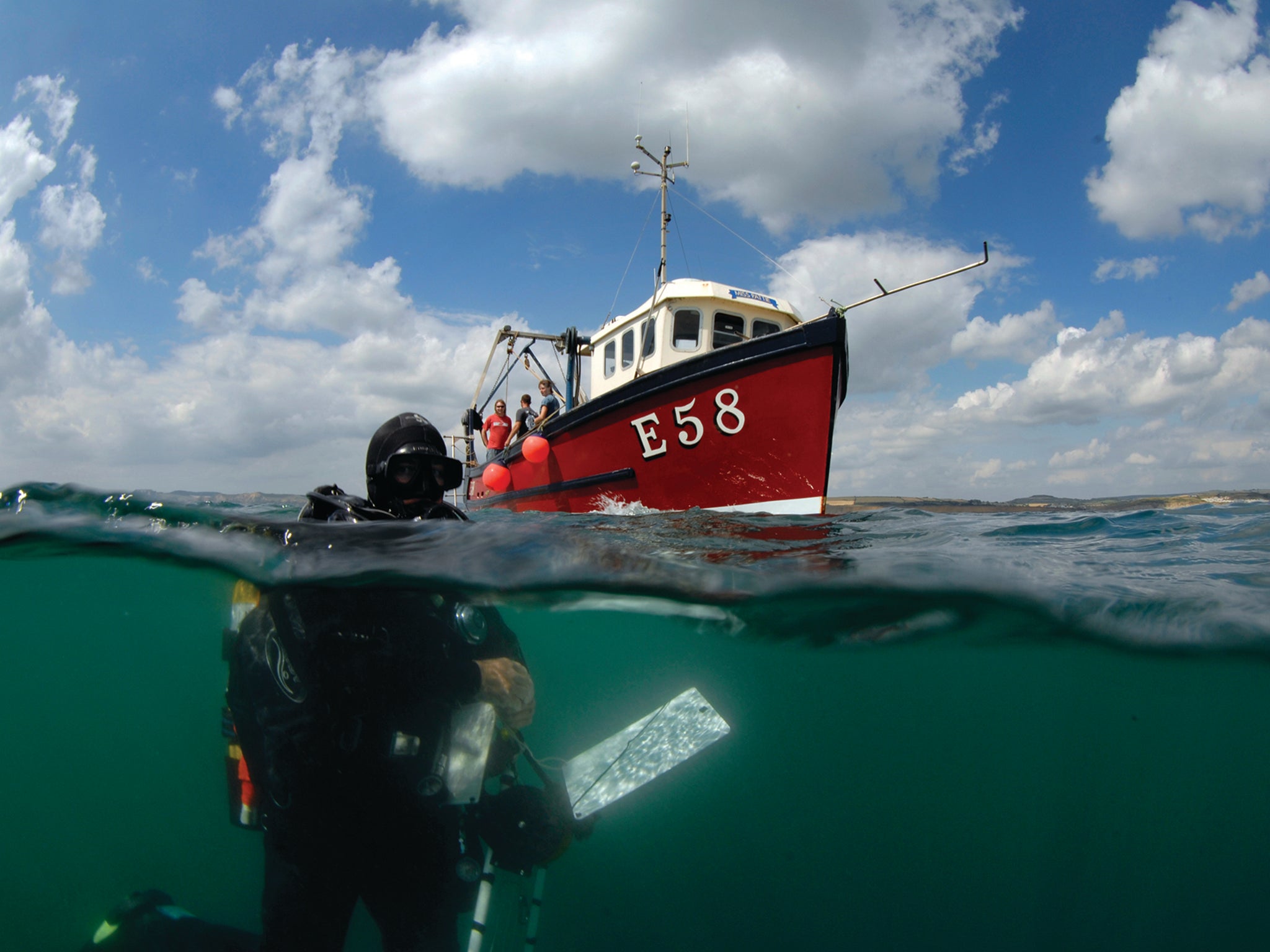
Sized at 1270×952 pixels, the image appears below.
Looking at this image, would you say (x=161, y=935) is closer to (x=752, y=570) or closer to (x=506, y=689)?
(x=506, y=689)

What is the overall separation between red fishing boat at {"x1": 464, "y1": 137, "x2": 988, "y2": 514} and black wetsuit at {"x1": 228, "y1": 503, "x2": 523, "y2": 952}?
581 centimetres

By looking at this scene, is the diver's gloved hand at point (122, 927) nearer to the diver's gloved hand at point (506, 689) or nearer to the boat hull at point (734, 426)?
the diver's gloved hand at point (506, 689)

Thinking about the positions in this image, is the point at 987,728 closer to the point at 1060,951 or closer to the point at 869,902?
the point at 1060,951

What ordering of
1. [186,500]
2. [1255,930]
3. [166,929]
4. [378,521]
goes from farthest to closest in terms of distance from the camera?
[1255,930] < [186,500] < [166,929] < [378,521]

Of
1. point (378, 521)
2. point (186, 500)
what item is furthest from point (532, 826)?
point (186, 500)

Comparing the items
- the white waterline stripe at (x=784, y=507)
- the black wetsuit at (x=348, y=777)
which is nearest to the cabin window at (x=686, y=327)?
the white waterline stripe at (x=784, y=507)

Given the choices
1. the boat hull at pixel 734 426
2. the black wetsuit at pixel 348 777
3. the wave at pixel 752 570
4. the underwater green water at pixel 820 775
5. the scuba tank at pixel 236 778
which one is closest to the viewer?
the black wetsuit at pixel 348 777

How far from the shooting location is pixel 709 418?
9773 mm

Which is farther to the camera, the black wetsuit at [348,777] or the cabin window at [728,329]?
the cabin window at [728,329]

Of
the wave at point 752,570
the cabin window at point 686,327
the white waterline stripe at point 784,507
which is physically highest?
the cabin window at point 686,327

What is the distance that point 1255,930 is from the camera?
934 centimetres

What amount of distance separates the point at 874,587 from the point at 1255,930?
1015cm

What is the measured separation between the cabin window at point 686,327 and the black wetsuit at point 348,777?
836cm

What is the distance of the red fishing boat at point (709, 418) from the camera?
941cm
